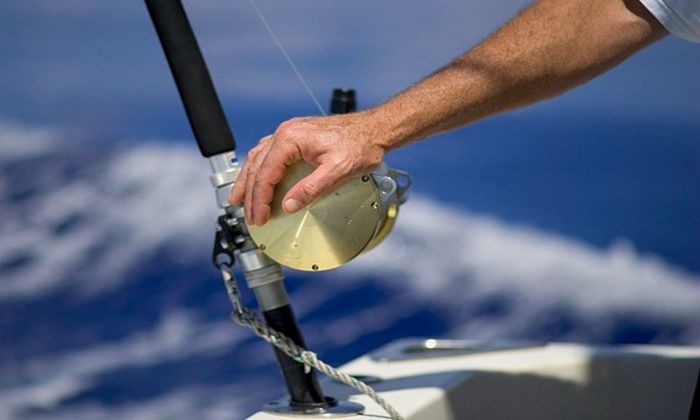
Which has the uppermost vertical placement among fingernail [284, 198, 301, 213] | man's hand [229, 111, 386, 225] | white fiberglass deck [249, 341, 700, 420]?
man's hand [229, 111, 386, 225]

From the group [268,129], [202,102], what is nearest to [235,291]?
[202,102]

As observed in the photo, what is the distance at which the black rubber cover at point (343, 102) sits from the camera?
1380 mm

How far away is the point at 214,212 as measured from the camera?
11.6ft

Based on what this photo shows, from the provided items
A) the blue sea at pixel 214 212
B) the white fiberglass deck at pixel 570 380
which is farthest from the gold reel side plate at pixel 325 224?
the blue sea at pixel 214 212

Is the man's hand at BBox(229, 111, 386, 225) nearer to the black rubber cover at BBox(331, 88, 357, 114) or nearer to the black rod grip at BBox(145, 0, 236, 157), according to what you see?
the black rod grip at BBox(145, 0, 236, 157)

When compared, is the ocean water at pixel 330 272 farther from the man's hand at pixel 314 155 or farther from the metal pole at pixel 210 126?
the man's hand at pixel 314 155

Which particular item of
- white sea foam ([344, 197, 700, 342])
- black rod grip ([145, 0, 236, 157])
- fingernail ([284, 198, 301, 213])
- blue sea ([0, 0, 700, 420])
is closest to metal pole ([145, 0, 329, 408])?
black rod grip ([145, 0, 236, 157])

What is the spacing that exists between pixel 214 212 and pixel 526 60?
7.84ft

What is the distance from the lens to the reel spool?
1149 millimetres

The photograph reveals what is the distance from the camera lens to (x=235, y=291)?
49.3 inches

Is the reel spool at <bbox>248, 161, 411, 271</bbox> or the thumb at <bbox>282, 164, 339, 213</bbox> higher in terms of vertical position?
the thumb at <bbox>282, 164, 339, 213</bbox>

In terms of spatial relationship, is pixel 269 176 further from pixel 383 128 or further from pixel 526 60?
pixel 526 60

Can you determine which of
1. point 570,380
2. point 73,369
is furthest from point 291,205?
point 73,369

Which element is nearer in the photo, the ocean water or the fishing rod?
the fishing rod
